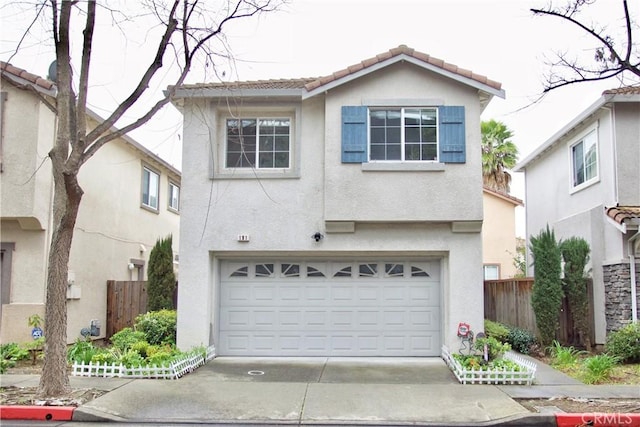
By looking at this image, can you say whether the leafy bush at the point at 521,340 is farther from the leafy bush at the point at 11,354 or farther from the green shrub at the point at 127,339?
the leafy bush at the point at 11,354

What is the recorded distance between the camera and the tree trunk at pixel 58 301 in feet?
28.3

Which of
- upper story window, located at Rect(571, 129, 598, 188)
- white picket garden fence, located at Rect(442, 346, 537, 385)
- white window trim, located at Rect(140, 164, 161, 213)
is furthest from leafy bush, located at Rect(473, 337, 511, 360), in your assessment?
white window trim, located at Rect(140, 164, 161, 213)

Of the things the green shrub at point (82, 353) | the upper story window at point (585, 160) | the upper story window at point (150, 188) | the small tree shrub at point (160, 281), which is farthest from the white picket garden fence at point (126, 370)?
the upper story window at point (585, 160)

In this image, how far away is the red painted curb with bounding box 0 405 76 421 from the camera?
7996mm

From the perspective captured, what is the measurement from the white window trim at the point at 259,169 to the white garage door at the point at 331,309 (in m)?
2.00

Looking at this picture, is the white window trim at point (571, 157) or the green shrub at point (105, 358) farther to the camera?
the white window trim at point (571, 157)

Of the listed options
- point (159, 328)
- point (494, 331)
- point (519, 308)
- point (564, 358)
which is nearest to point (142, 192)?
point (159, 328)

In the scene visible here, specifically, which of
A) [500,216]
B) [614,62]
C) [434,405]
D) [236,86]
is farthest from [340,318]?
[500,216]

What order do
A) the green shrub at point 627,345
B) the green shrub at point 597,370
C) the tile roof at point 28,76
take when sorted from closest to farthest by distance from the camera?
the green shrub at point 597,370 < the green shrub at point 627,345 < the tile roof at point 28,76

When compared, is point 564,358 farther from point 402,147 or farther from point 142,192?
point 142,192

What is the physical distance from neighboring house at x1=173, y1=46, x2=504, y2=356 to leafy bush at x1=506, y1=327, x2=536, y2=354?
2116 mm

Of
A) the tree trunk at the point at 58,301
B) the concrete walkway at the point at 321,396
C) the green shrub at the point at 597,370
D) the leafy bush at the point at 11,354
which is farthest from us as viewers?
the leafy bush at the point at 11,354

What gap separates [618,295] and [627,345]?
154 centimetres

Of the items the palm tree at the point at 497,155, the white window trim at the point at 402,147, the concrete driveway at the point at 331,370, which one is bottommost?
the concrete driveway at the point at 331,370
